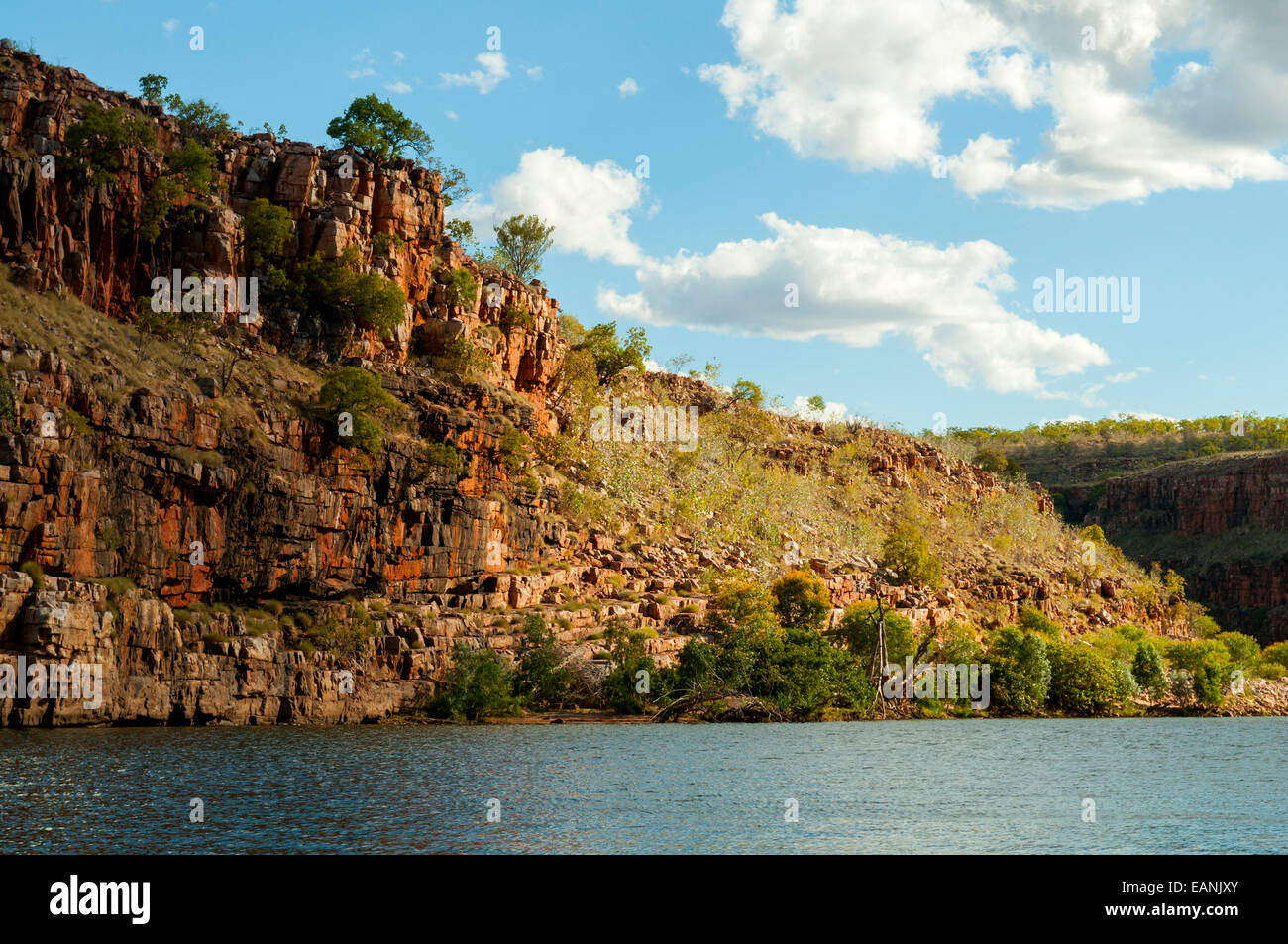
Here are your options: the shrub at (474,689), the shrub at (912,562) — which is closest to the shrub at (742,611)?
the shrub at (474,689)

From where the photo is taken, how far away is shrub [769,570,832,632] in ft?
264

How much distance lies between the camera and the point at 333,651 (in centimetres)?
6062

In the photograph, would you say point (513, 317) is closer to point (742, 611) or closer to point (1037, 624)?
point (742, 611)

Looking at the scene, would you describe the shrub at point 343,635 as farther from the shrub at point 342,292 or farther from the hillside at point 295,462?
the shrub at point 342,292

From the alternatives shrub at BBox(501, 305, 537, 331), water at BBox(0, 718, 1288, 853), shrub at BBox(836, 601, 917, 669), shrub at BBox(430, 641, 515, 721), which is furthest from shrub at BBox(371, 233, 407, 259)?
shrub at BBox(836, 601, 917, 669)

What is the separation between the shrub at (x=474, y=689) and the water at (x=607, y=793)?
2.70 m

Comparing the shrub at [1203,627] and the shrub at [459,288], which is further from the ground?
the shrub at [459,288]

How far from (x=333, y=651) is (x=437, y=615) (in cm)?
→ 742

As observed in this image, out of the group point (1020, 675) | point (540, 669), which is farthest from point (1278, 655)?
point (540, 669)

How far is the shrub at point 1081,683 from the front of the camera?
282ft

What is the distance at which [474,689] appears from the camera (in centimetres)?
6262

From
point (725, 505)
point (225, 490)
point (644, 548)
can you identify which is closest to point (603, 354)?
point (725, 505)

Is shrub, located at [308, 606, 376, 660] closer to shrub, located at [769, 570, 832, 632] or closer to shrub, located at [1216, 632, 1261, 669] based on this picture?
shrub, located at [769, 570, 832, 632]
